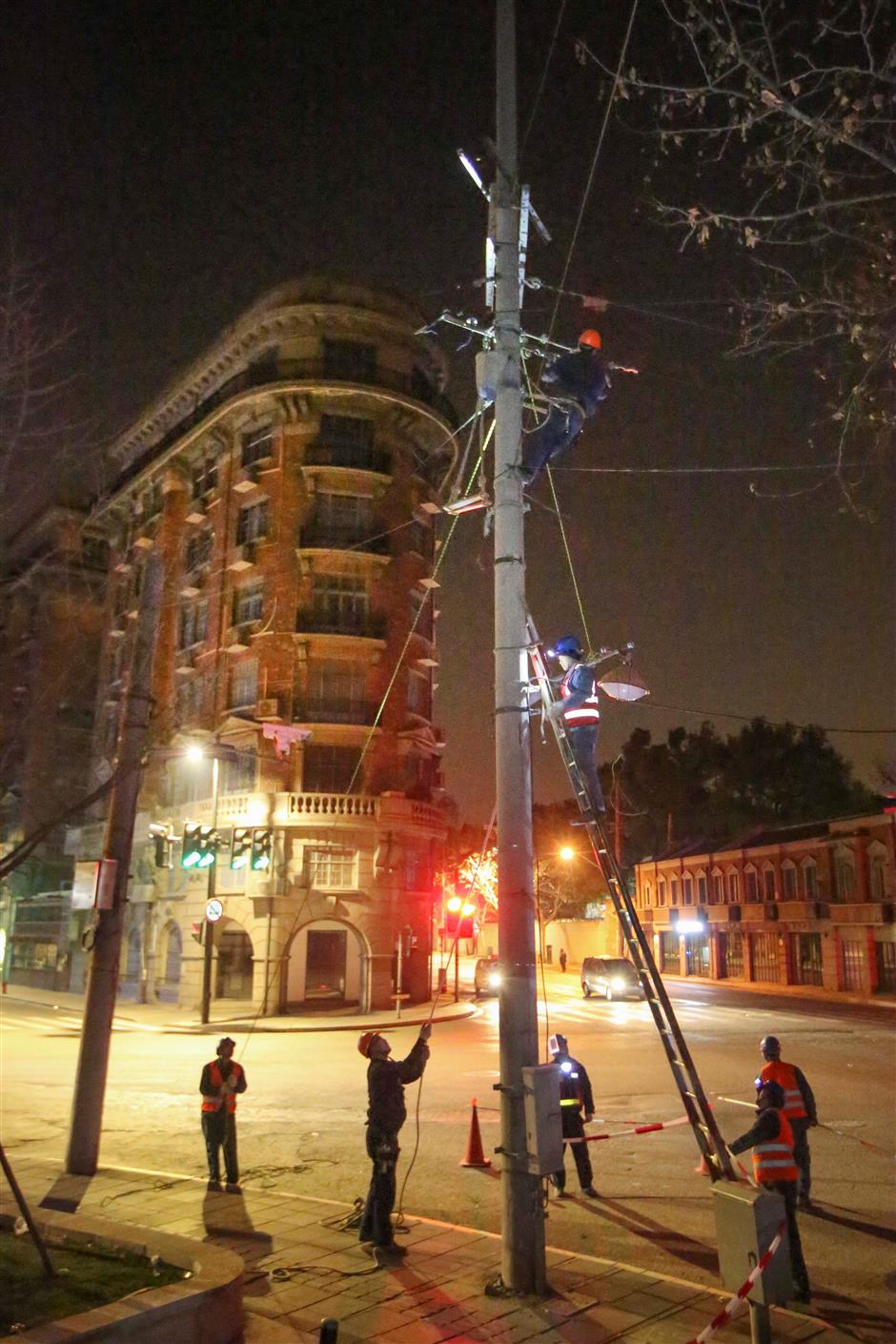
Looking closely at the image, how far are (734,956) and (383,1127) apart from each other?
50.7 m

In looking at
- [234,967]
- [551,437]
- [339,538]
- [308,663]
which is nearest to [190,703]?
[308,663]

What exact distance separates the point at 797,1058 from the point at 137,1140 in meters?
13.4

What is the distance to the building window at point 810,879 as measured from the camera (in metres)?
48.2

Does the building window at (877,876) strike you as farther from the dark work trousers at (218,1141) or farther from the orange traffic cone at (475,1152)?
the dark work trousers at (218,1141)

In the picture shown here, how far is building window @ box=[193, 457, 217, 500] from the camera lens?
1673 inches

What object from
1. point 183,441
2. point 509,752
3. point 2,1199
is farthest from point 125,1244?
point 183,441

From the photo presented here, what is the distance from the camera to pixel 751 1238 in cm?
584

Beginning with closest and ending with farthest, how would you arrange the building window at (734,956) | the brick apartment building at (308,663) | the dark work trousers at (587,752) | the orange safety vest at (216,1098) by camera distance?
the dark work trousers at (587,752) → the orange safety vest at (216,1098) → the brick apartment building at (308,663) → the building window at (734,956)

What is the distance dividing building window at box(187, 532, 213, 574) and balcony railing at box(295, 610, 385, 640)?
6807 millimetres

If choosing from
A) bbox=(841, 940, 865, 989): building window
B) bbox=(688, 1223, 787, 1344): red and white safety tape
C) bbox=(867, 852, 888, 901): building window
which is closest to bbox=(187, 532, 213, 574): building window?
bbox=(867, 852, 888, 901): building window

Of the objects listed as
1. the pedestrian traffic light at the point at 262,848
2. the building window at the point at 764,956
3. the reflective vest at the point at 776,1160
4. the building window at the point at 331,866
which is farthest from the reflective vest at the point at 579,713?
the building window at the point at 764,956

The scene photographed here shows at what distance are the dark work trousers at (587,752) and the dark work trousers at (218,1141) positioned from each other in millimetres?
5486

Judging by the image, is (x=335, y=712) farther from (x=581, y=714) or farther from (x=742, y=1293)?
(x=742, y=1293)

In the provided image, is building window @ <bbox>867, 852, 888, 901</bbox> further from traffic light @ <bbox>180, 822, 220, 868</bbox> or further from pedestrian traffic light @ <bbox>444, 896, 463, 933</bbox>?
traffic light @ <bbox>180, 822, 220, 868</bbox>
